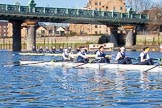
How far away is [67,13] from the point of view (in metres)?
124

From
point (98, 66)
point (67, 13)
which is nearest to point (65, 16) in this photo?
point (67, 13)

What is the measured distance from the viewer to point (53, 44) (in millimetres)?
160750

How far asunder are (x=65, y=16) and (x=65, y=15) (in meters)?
0.29

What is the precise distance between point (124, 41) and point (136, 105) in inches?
4700

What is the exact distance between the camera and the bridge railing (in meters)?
114

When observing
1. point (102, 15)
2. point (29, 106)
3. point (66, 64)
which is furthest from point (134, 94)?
point (102, 15)

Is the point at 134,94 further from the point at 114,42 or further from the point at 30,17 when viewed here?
the point at 114,42

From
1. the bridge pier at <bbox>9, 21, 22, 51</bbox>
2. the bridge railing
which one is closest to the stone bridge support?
the bridge railing

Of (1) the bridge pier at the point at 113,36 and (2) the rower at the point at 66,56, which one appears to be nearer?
(2) the rower at the point at 66,56

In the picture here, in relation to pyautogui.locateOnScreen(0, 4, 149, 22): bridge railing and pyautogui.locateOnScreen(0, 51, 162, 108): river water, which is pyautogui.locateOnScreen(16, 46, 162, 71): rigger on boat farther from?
pyautogui.locateOnScreen(0, 4, 149, 22): bridge railing

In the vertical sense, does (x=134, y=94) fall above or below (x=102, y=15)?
below

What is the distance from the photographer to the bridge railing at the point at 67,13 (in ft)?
374

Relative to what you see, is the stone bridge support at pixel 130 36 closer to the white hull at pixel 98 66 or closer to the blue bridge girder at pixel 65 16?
the blue bridge girder at pixel 65 16

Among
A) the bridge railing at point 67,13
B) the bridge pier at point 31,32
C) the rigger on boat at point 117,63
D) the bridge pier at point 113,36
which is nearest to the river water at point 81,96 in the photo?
the rigger on boat at point 117,63
